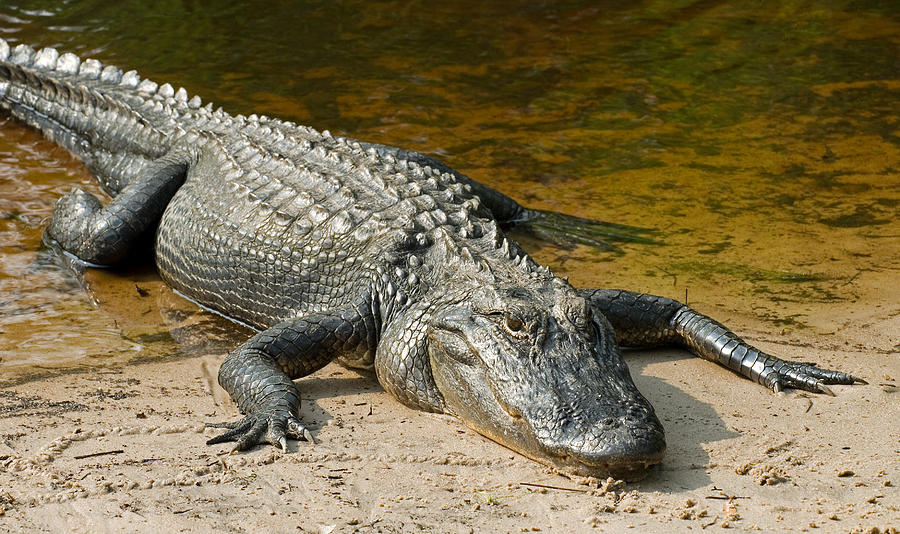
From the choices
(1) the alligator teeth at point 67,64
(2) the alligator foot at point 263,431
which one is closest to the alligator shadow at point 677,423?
(2) the alligator foot at point 263,431

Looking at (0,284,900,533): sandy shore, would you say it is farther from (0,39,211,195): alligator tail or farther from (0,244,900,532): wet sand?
(0,39,211,195): alligator tail

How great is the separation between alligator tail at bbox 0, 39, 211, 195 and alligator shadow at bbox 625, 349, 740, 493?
3.57 metres

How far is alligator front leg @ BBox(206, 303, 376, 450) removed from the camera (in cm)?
415

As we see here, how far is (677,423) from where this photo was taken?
13.5 ft

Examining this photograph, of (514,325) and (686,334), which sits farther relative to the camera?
(686,334)

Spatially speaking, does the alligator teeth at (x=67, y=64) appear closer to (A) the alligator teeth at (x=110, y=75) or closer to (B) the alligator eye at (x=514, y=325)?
(A) the alligator teeth at (x=110, y=75)

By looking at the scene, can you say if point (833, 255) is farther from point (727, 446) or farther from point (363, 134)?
point (363, 134)

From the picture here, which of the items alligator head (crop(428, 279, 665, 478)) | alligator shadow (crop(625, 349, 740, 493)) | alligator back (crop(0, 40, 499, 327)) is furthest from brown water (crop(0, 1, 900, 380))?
alligator head (crop(428, 279, 665, 478))

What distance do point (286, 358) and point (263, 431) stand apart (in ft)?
2.06

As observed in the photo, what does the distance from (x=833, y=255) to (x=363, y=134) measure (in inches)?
153

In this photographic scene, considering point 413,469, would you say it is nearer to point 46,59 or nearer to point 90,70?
point 90,70

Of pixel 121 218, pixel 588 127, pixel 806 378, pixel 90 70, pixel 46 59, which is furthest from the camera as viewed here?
pixel 588 127

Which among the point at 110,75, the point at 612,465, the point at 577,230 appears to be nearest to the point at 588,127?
the point at 577,230

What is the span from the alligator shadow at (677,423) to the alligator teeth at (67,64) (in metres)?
5.49
